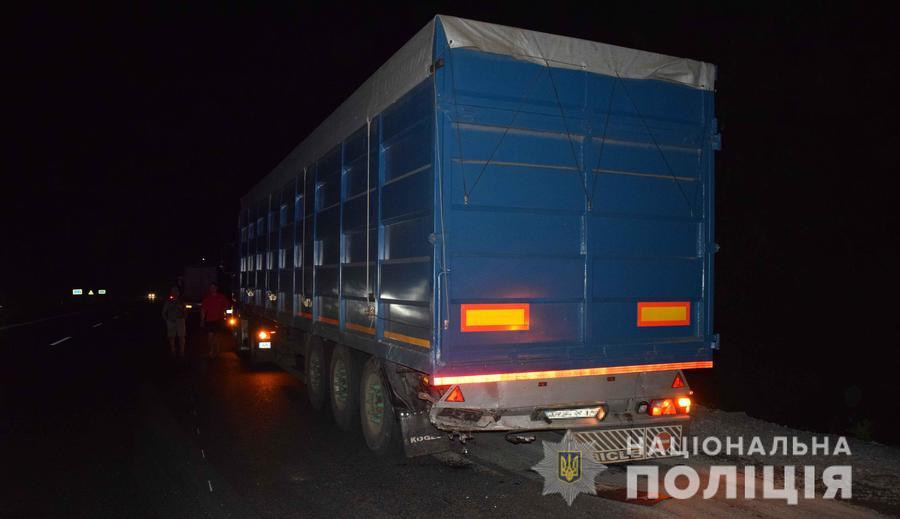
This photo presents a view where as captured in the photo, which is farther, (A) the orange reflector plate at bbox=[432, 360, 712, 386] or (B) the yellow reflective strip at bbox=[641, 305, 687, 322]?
(B) the yellow reflective strip at bbox=[641, 305, 687, 322]

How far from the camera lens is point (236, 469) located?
623 centimetres

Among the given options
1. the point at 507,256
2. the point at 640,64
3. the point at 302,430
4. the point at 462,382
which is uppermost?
the point at 640,64

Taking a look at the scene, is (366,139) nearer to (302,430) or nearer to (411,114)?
(411,114)

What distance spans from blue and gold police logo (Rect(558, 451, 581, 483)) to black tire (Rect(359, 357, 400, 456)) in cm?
146

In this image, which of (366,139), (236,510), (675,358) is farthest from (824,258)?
(236,510)

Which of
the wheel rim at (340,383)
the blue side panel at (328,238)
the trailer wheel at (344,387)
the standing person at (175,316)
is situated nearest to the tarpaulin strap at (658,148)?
the blue side panel at (328,238)

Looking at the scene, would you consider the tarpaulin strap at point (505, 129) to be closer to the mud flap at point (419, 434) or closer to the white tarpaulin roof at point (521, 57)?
the white tarpaulin roof at point (521, 57)

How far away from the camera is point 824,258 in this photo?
15.8 meters

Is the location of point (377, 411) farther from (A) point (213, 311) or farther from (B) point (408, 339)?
(A) point (213, 311)

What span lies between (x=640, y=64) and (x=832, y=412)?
1166cm

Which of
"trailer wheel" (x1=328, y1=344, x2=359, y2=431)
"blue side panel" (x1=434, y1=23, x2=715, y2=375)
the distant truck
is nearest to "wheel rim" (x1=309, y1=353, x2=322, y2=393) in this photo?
"trailer wheel" (x1=328, y1=344, x2=359, y2=431)

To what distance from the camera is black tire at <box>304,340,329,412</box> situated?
857cm

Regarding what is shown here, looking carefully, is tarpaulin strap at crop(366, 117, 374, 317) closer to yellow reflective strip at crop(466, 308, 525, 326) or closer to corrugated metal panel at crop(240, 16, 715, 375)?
corrugated metal panel at crop(240, 16, 715, 375)

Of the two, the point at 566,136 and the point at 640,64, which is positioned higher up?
the point at 640,64
